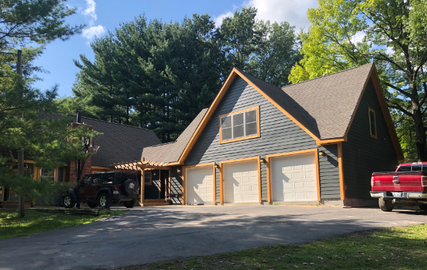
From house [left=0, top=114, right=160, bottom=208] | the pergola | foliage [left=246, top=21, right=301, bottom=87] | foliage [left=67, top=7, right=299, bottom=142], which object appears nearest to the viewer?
the pergola

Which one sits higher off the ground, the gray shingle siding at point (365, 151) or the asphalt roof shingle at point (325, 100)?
the asphalt roof shingle at point (325, 100)

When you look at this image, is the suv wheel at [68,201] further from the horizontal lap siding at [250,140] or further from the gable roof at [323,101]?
the horizontal lap siding at [250,140]

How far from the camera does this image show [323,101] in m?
18.5

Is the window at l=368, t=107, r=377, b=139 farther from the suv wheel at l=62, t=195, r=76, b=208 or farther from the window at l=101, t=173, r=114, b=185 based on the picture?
the suv wheel at l=62, t=195, r=76, b=208

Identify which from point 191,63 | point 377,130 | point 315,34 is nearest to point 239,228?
point 377,130

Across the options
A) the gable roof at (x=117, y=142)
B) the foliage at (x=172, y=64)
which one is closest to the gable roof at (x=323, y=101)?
the gable roof at (x=117, y=142)

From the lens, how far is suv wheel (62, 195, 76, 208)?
18375 millimetres

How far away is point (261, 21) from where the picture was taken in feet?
170

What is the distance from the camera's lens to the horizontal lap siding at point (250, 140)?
1738 centimetres

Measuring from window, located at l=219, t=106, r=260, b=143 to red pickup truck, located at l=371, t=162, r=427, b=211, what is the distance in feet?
24.2

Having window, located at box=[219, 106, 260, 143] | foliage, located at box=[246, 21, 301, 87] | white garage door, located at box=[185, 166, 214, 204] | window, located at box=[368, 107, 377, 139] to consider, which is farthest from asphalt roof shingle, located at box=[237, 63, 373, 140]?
foliage, located at box=[246, 21, 301, 87]

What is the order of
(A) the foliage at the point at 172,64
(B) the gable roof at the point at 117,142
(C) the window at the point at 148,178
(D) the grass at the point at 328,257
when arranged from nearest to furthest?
(D) the grass at the point at 328,257 → (C) the window at the point at 148,178 → (B) the gable roof at the point at 117,142 → (A) the foliage at the point at 172,64

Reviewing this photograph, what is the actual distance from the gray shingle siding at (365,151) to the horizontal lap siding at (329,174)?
0.44 metres

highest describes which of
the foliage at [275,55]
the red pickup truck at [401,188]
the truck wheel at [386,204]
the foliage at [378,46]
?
the foliage at [275,55]
